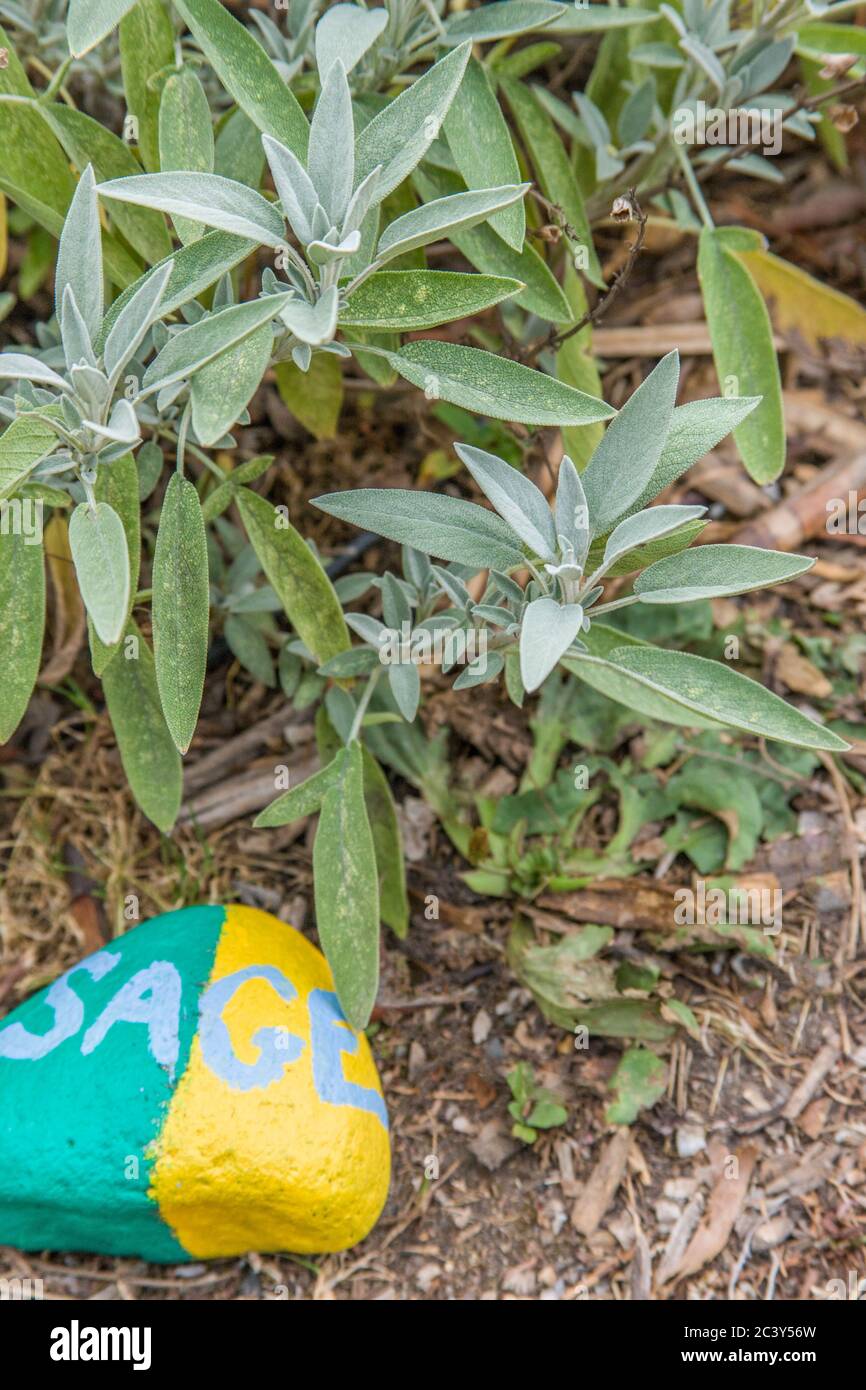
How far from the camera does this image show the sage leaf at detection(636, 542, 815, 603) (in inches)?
41.0

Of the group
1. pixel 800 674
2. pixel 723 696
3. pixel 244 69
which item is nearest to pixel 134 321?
pixel 244 69

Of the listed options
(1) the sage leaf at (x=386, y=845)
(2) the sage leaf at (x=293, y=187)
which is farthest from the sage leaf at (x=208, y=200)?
(1) the sage leaf at (x=386, y=845)

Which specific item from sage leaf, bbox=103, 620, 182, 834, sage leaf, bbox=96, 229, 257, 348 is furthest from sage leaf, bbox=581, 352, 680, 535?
sage leaf, bbox=103, 620, 182, 834

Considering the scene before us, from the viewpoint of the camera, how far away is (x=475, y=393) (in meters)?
1.07

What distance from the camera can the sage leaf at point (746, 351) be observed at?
136 centimetres

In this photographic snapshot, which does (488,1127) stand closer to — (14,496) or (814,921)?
(814,921)

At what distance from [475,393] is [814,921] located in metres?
0.92

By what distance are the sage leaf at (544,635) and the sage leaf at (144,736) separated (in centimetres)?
53

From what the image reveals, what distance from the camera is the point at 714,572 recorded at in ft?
3.54

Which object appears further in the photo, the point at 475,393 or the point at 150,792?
the point at 150,792

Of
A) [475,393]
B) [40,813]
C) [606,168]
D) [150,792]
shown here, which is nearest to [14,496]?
[150,792]

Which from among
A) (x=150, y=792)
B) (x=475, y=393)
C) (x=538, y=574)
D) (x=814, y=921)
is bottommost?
(x=814, y=921)

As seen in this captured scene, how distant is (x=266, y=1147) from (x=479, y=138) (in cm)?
116

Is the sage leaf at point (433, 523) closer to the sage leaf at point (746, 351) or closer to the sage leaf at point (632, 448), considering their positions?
the sage leaf at point (632, 448)
